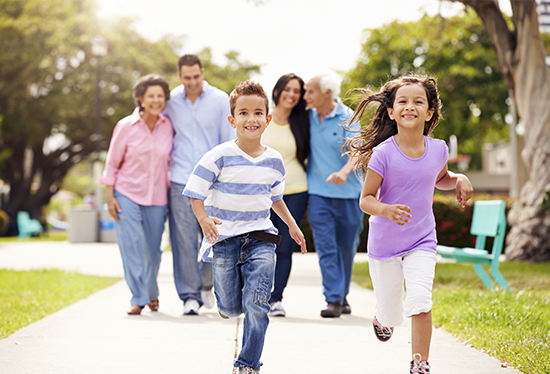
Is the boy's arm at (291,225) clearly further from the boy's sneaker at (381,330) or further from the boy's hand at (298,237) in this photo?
the boy's sneaker at (381,330)

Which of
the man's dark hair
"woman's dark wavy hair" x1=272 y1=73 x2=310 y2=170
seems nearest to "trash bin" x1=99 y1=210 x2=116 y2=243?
the man's dark hair

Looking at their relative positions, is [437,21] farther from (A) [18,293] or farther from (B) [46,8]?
(B) [46,8]

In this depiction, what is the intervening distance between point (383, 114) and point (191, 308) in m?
2.72

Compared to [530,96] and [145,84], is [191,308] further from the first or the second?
[530,96]

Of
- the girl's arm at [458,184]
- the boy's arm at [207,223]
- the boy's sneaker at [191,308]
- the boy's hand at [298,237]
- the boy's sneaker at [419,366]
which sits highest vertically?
the girl's arm at [458,184]

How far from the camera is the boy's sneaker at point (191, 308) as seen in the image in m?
5.66

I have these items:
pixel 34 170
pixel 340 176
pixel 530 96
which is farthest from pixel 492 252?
pixel 34 170

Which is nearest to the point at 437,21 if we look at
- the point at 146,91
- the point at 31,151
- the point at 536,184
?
the point at 536,184

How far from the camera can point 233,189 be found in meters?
3.52

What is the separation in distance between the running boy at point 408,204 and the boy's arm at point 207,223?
0.78 m

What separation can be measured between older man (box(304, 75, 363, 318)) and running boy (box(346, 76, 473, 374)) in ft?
6.69

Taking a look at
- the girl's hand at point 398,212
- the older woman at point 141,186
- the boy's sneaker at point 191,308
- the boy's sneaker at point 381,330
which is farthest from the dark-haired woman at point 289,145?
the girl's hand at point 398,212

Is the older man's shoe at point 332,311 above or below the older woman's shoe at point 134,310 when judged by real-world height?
above

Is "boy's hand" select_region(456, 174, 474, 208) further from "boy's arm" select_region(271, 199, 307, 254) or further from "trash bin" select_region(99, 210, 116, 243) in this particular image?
"trash bin" select_region(99, 210, 116, 243)
